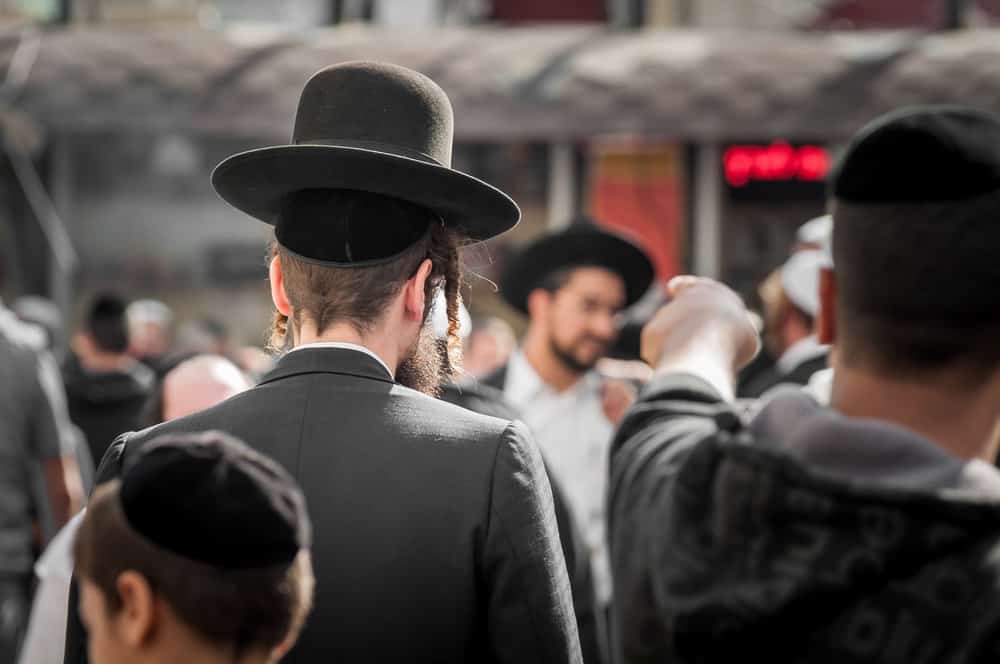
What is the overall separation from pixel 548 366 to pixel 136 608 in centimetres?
357

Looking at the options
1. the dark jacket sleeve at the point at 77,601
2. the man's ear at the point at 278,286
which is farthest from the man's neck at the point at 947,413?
the dark jacket sleeve at the point at 77,601

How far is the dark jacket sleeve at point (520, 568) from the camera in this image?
6.52 feet

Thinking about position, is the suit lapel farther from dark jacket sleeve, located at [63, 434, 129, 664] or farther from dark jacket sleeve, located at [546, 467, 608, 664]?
dark jacket sleeve, located at [546, 467, 608, 664]

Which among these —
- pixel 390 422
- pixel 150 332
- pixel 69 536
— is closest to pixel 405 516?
pixel 390 422

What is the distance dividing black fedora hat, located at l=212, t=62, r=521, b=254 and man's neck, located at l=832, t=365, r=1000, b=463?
91cm

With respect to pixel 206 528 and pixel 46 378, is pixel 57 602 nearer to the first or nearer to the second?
pixel 206 528

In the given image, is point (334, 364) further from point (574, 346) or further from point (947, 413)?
point (574, 346)

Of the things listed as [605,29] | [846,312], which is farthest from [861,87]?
[846,312]

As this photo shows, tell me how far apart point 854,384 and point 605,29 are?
32.3ft

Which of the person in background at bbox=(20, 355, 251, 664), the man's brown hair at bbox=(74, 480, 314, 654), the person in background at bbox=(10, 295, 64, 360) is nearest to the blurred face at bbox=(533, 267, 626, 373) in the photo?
the person in background at bbox=(20, 355, 251, 664)

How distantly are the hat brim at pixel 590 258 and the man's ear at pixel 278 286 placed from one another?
10.1 feet

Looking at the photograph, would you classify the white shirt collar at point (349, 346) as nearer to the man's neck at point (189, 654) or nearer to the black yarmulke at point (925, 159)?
the man's neck at point (189, 654)

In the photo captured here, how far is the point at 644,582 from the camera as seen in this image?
1.52m

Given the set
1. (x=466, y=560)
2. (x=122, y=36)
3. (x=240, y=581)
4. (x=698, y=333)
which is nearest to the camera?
(x=240, y=581)
